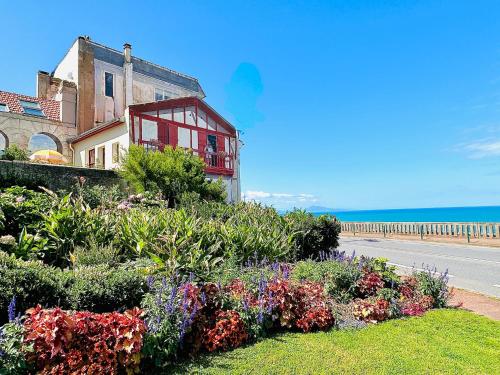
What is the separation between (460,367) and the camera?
11.3 feet

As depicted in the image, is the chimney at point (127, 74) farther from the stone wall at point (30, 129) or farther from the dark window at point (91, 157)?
the dark window at point (91, 157)

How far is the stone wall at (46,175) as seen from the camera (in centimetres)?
931

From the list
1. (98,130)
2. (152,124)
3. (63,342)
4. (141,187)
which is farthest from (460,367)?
(98,130)

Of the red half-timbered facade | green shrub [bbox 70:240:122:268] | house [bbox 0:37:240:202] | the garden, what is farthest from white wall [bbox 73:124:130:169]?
green shrub [bbox 70:240:122:268]

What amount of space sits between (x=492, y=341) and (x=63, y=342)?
507 centimetres

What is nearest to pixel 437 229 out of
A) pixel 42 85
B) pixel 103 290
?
pixel 103 290

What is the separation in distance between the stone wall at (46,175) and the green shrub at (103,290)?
7.11 metres

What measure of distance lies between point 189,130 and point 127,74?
7438 millimetres

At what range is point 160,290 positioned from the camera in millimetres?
3713

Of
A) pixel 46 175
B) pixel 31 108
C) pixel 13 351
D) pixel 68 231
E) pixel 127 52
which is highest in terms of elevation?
pixel 127 52

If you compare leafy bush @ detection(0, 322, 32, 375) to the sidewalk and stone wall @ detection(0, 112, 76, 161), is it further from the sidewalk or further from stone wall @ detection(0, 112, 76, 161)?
stone wall @ detection(0, 112, 76, 161)

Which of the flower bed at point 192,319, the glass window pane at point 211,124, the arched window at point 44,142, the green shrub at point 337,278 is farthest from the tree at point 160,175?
the arched window at point 44,142

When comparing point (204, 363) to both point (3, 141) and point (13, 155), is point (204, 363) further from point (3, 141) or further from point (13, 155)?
point (3, 141)

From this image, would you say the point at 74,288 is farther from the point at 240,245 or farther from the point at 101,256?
the point at 240,245
